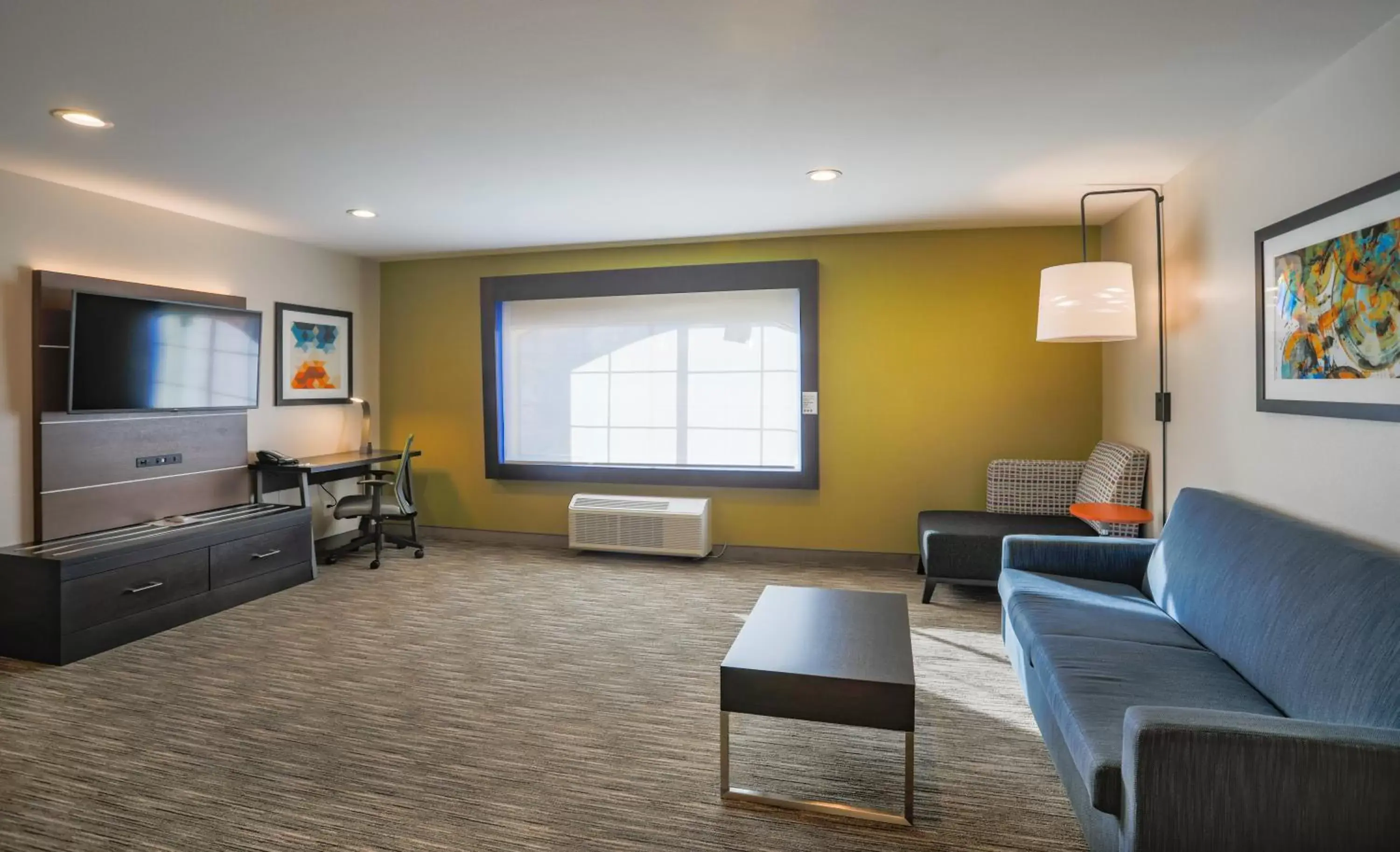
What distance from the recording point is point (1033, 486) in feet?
15.3

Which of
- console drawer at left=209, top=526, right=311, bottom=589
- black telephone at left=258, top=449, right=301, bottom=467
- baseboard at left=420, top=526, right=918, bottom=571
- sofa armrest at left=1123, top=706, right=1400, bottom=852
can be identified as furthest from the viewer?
baseboard at left=420, top=526, right=918, bottom=571

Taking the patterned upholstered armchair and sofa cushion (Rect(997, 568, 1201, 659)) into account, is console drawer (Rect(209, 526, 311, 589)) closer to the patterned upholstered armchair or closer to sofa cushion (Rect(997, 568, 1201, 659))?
the patterned upholstered armchair

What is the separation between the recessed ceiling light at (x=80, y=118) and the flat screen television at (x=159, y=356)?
1.12 meters

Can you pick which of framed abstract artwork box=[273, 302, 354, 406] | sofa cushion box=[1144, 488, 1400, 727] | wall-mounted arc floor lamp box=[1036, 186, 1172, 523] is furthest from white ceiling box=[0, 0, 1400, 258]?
sofa cushion box=[1144, 488, 1400, 727]

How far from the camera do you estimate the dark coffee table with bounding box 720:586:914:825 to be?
2.13 metres

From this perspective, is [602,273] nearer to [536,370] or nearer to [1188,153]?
[536,370]

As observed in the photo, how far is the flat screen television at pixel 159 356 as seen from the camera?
385 cm

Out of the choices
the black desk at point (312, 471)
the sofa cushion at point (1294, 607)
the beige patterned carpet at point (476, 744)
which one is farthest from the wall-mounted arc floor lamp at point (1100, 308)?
the black desk at point (312, 471)

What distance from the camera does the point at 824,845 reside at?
206 cm

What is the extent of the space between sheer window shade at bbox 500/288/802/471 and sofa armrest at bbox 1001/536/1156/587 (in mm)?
2172

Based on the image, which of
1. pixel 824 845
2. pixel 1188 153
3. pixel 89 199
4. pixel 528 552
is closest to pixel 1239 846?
pixel 824 845

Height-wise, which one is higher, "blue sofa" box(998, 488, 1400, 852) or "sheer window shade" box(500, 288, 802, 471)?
"sheer window shade" box(500, 288, 802, 471)

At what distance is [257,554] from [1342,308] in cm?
527

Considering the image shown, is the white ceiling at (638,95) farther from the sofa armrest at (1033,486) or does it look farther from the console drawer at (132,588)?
the console drawer at (132,588)
